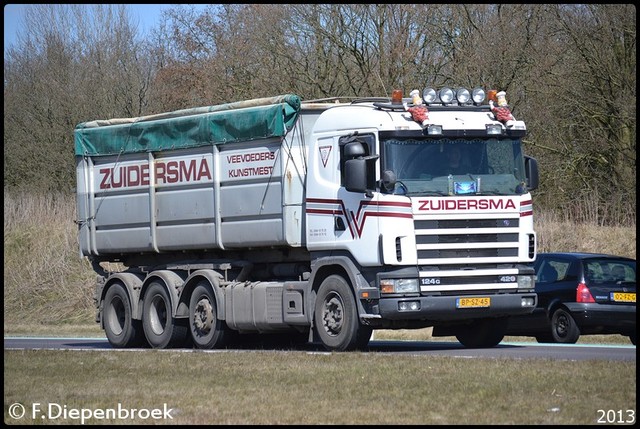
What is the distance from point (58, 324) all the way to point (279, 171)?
15.1 metres

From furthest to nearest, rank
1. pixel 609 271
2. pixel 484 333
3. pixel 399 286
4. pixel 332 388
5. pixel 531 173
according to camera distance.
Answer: pixel 609 271
pixel 484 333
pixel 531 173
pixel 399 286
pixel 332 388

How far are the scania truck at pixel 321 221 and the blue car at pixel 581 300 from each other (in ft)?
5.70

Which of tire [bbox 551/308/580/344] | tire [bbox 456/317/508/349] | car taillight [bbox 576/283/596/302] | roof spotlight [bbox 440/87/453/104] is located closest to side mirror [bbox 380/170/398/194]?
roof spotlight [bbox 440/87/453/104]

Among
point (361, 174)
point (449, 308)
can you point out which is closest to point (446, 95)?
point (361, 174)

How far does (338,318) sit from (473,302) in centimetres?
196

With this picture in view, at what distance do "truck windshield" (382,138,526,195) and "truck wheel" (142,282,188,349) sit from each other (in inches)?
216

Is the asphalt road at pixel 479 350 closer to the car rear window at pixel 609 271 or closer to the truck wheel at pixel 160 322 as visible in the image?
the truck wheel at pixel 160 322

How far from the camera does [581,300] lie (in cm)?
1923

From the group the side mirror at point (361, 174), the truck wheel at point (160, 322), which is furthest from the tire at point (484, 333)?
the truck wheel at point (160, 322)

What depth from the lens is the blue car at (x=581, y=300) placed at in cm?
1917

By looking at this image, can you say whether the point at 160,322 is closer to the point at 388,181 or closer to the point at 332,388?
the point at 388,181

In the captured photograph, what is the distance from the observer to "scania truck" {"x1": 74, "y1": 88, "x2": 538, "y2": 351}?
53.9ft

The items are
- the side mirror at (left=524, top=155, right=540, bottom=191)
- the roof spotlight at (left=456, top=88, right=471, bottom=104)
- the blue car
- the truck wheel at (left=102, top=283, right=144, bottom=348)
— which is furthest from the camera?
the truck wheel at (left=102, top=283, right=144, bottom=348)

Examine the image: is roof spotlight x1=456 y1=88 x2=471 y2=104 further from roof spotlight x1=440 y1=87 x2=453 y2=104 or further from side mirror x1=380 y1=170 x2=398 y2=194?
side mirror x1=380 y1=170 x2=398 y2=194
